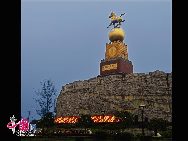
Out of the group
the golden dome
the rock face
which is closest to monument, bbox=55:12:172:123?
the rock face

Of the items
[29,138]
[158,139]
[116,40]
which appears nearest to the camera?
[29,138]

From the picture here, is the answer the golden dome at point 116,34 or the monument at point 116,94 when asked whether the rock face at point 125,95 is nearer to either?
the monument at point 116,94

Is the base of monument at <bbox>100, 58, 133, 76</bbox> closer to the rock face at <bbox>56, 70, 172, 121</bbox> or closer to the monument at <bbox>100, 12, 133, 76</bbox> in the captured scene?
the monument at <bbox>100, 12, 133, 76</bbox>

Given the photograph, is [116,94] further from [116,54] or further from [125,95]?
[116,54]

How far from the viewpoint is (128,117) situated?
4034 centimetres

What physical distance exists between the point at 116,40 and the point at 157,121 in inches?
730

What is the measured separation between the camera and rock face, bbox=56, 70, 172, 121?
141 feet

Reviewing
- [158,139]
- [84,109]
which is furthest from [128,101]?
[158,139]

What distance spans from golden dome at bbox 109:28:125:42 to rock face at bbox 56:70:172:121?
7.84 metres

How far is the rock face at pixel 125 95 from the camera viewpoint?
42.8 meters

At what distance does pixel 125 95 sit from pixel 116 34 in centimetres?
1156


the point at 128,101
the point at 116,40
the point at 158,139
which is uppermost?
the point at 116,40

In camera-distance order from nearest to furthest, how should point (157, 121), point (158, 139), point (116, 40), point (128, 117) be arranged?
point (158, 139) < point (157, 121) < point (128, 117) < point (116, 40)
